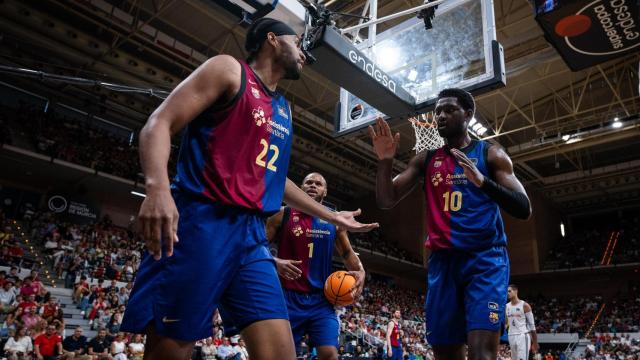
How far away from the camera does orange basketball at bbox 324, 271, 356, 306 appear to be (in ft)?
13.8

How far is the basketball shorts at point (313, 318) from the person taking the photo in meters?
4.32

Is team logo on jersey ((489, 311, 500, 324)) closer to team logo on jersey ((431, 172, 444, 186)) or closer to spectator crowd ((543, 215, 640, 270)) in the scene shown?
team logo on jersey ((431, 172, 444, 186))

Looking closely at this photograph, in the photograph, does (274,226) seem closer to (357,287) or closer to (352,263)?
(352,263)

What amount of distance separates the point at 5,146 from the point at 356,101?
14497 millimetres

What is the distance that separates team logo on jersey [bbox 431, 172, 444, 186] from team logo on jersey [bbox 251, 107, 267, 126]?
5.28 ft

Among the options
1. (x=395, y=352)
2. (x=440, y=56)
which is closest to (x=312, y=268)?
(x=440, y=56)

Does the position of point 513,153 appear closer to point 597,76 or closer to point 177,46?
point 597,76

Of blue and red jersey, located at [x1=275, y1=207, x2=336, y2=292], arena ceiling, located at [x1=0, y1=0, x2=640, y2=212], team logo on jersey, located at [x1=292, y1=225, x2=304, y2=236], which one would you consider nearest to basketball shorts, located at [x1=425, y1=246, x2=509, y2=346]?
blue and red jersey, located at [x1=275, y1=207, x2=336, y2=292]

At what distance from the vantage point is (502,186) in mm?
3146

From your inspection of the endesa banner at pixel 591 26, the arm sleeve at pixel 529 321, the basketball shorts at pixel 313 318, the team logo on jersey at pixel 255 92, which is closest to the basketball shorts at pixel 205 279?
the team logo on jersey at pixel 255 92

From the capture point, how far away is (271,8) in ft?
16.1

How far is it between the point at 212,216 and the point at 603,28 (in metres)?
6.84

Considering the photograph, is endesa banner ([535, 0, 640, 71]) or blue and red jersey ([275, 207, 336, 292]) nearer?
blue and red jersey ([275, 207, 336, 292])

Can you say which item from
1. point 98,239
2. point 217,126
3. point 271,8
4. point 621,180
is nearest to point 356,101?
point 271,8
